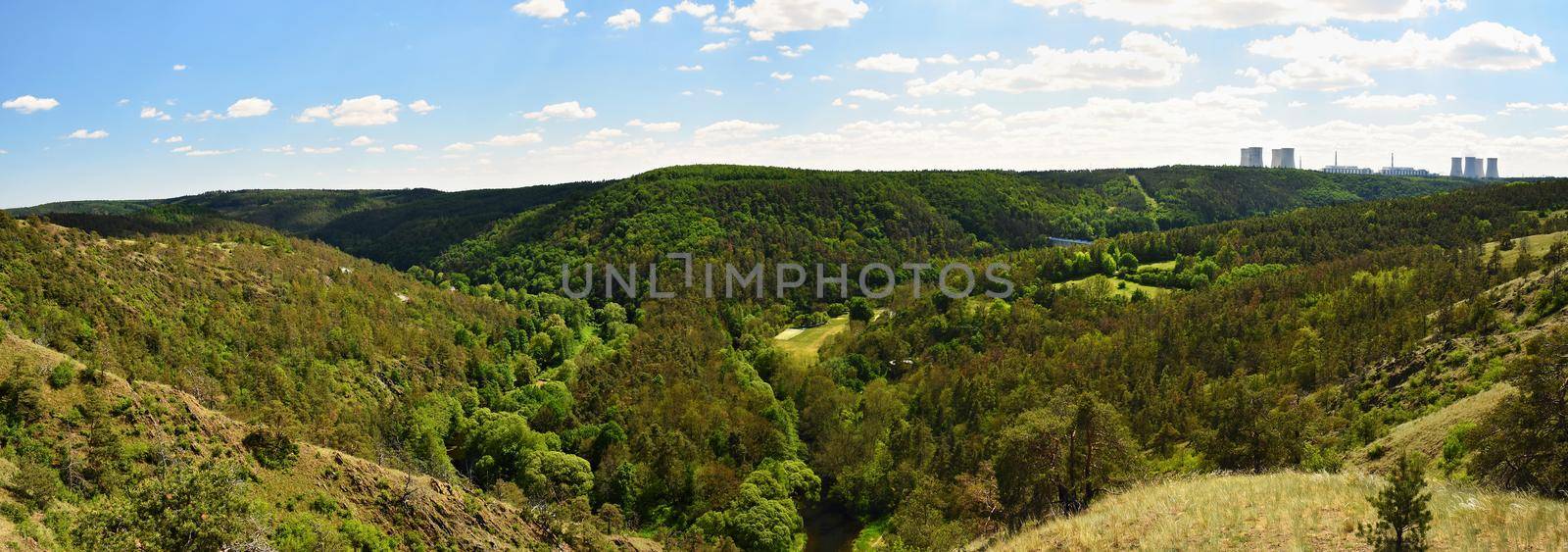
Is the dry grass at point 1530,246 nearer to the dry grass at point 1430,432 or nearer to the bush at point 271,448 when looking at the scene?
the dry grass at point 1430,432

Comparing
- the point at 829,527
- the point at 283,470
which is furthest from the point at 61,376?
the point at 829,527

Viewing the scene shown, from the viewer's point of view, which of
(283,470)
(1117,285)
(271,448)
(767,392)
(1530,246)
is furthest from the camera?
(1117,285)

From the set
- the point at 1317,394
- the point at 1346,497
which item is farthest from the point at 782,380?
the point at 1346,497

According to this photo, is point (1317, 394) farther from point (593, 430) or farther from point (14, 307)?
point (14, 307)

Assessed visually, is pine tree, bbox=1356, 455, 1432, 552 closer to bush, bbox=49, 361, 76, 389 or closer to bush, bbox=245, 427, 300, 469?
bush, bbox=245, 427, 300, 469

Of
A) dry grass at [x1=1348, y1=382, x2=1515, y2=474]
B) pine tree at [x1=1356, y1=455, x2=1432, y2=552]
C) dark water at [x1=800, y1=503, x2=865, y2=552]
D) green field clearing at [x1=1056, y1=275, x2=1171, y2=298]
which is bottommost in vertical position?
dark water at [x1=800, y1=503, x2=865, y2=552]

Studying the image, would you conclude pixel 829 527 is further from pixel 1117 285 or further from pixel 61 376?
pixel 1117 285

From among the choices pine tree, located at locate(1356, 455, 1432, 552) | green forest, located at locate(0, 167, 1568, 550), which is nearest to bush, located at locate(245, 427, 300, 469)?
green forest, located at locate(0, 167, 1568, 550)

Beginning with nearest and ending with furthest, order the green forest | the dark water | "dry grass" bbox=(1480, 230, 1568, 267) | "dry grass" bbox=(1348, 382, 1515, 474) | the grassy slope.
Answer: the green forest < "dry grass" bbox=(1348, 382, 1515, 474) < the grassy slope < the dark water < "dry grass" bbox=(1480, 230, 1568, 267)
